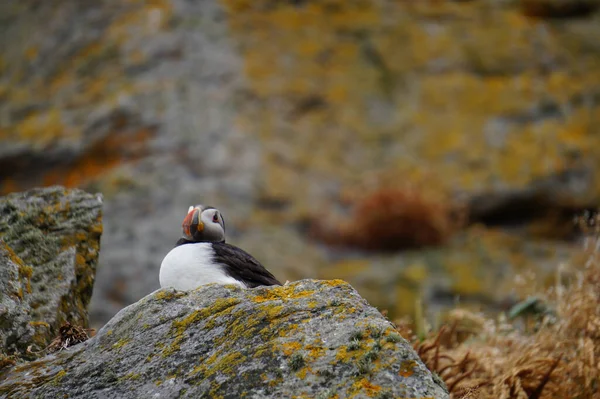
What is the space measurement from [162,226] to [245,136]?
7.16 ft

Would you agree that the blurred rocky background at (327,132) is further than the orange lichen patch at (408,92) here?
No

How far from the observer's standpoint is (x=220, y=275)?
3.87 metres

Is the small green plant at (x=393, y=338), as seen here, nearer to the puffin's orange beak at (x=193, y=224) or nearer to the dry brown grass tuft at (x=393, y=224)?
the puffin's orange beak at (x=193, y=224)

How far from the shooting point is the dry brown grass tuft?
9.96 metres

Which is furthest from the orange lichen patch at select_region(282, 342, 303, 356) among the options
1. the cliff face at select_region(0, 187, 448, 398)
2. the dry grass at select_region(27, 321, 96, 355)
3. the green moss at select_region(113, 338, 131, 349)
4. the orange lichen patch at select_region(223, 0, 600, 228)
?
the orange lichen patch at select_region(223, 0, 600, 228)

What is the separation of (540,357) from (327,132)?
7.71 m

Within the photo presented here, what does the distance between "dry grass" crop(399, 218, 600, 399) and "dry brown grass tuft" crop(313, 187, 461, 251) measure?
4.89 metres

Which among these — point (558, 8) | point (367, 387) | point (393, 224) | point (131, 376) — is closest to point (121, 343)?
point (131, 376)

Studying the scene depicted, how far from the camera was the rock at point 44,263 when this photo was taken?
3.38 metres

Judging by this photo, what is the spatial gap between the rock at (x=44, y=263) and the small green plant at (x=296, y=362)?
1317mm

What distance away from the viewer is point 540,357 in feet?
13.4

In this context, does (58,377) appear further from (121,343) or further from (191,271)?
(191,271)

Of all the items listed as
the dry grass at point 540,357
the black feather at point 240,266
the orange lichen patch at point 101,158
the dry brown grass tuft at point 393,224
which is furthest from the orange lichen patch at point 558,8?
the black feather at point 240,266

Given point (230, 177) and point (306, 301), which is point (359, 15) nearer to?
point (230, 177)
